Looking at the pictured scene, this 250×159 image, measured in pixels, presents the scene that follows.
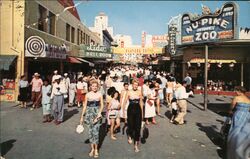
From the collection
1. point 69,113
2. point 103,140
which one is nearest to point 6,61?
point 69,113

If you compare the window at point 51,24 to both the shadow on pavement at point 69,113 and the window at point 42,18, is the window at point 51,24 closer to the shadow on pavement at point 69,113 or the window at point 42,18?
the window at point 42,18

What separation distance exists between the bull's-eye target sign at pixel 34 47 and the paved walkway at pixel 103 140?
16.3 ft

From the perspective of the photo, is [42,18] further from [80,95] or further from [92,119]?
[92,119]

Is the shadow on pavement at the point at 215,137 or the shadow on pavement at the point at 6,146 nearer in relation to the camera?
the shadow on pavement at the point at 6,146

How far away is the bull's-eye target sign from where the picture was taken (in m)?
14.6

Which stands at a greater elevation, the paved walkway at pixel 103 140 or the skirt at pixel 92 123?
the skirt at pixel 92 123

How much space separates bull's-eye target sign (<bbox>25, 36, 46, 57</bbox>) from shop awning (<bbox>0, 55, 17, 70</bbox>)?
2.68 ft

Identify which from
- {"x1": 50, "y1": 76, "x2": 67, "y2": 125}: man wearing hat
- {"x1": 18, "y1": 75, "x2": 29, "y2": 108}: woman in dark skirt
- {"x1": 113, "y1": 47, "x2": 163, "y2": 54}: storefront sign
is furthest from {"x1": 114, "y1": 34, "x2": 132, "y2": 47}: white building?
{"x1": 50, "y1": 76, "x2": 67, "y2": 125}: man wearing hat

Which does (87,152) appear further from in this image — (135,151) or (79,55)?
(79,55)

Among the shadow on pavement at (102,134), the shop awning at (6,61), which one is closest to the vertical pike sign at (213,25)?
the shadow on pavement at (102,134)

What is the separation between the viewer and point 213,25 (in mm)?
13523

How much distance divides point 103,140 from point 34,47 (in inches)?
365

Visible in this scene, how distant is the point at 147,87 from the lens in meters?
10.2

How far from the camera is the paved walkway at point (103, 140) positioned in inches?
250
